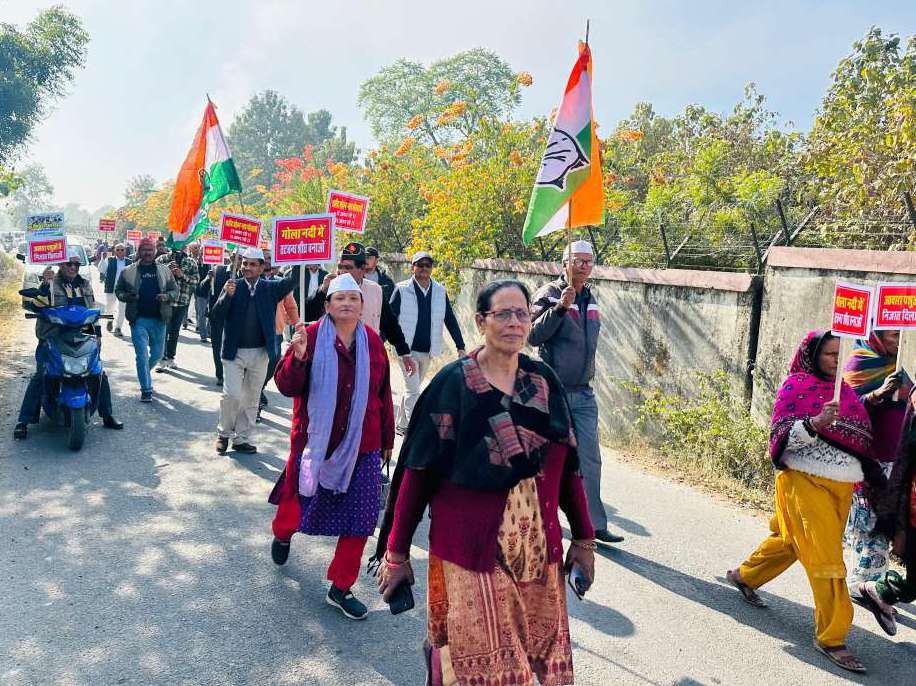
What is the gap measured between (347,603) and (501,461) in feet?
6.75

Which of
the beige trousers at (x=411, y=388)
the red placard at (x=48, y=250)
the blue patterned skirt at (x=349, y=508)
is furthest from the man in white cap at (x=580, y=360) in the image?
the red placard at (x=48, y=250)

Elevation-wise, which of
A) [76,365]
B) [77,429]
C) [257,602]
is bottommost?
[257,602]

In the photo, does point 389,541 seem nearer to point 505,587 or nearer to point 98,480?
point 505,587

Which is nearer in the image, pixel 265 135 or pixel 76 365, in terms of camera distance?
pixel 76 365

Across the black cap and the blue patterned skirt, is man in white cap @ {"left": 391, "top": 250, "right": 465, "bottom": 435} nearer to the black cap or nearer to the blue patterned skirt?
the black cap

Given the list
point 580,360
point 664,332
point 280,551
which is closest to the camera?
point 280,551

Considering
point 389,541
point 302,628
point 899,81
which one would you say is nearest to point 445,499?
point 389,541

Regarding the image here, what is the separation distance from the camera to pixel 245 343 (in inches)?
286

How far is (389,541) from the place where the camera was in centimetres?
282

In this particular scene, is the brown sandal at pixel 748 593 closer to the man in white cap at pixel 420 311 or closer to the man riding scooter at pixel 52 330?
the man in white cap at pixel 420 311

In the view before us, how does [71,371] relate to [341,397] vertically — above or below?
below

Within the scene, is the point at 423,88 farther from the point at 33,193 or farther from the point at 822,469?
the point at 33,193

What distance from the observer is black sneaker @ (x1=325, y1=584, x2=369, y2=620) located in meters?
4.14

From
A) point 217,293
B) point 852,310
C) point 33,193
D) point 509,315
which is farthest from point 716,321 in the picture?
point 33,193
